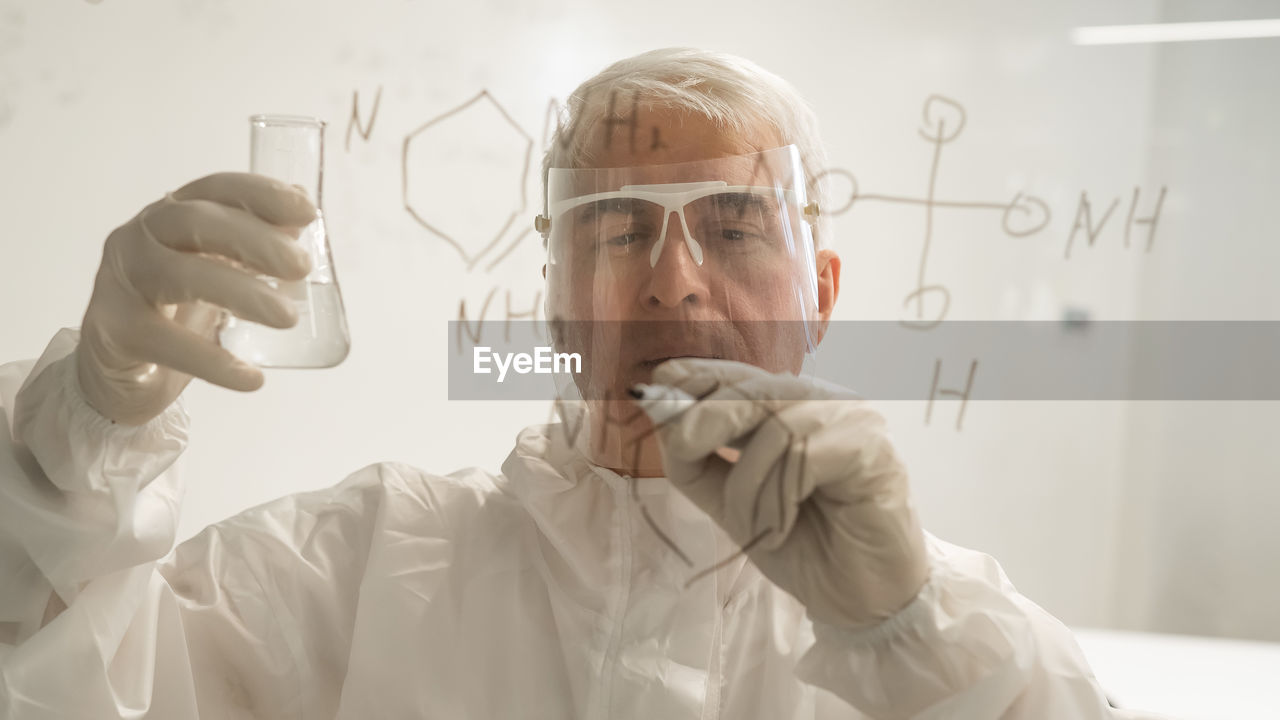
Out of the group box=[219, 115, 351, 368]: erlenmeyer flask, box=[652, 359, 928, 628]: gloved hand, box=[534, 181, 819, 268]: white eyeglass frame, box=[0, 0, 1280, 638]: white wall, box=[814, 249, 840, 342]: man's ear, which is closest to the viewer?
box=[652, 359, 928, 628]: gloved hand

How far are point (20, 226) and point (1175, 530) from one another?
6.64ft

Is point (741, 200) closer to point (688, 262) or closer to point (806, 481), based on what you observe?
point (688, 262)

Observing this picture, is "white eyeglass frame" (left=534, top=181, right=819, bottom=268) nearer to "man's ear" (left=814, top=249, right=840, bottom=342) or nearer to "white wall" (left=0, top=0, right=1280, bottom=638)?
"man's ear" (left=814, top=249, right=840, bottom=342)

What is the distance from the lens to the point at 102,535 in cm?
87

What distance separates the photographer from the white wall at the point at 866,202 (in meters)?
1.51

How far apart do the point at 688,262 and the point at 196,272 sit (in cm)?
46

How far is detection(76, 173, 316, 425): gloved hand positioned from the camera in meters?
0.78

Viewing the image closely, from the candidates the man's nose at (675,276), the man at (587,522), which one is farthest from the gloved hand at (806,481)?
the man's nose at (675,276)

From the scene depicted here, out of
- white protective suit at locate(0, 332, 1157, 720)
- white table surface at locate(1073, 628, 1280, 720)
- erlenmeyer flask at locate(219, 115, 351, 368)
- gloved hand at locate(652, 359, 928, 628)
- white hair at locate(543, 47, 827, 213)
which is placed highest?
white hair at locate(543, 47, 827, 213)

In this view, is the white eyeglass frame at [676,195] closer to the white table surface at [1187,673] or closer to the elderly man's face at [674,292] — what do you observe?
the elderly man's face at [674,292]

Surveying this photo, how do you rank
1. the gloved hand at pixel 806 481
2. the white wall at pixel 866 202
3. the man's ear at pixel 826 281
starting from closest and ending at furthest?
1. the gloved hand at pixel 806 481
2. the man's ear at pixel 826 281
3. the white wall at pixel 866 202

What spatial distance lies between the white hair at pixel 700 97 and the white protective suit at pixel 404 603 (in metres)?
0.39

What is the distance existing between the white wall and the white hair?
661 millimetres

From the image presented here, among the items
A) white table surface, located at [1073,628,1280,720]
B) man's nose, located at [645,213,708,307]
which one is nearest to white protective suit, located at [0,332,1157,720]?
man's nose, located at [645,213,708,307]
